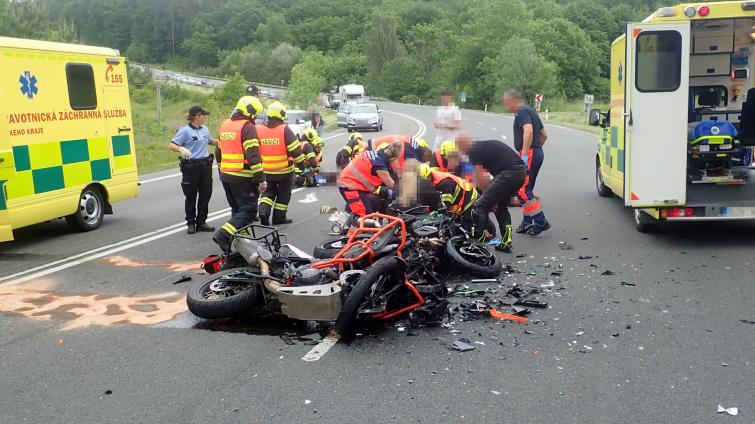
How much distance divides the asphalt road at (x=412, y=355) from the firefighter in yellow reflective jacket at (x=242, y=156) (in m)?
1.14

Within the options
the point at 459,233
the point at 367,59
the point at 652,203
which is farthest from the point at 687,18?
the point at 367,59

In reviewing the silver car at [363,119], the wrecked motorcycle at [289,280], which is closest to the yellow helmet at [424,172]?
the wrecked motorcycle at [289,280]

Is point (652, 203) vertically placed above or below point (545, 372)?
above

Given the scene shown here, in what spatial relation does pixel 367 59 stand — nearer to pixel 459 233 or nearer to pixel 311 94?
pixel 311 94

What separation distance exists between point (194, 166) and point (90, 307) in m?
3.84

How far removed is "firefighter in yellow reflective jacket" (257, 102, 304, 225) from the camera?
31.3 feet

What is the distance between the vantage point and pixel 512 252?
310 inches

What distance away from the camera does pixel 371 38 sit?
402ft

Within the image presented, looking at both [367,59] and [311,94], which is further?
[367,59]

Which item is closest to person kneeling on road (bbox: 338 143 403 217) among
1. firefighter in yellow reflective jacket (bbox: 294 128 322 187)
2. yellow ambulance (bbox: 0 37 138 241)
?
yellow ambulance (bbox: 0 37 138 241)

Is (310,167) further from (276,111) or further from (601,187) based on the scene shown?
(601,187)

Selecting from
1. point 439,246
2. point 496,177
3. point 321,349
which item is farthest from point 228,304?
point 496,177

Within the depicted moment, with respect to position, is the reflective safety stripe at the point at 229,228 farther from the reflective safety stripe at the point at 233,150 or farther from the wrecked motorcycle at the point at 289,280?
the wrecked motorcycle at the point at 289,280

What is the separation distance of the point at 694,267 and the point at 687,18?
9.46ft
